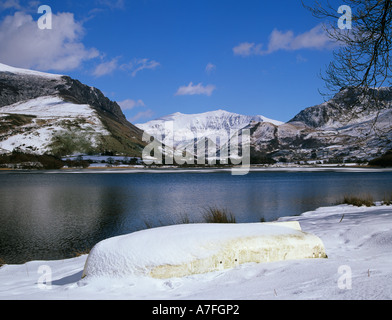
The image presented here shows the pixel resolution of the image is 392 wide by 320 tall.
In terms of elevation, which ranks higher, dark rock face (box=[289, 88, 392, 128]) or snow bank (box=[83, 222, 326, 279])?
dark rock face (box=[289, 88, 392, 128])

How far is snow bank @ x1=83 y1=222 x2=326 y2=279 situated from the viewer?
4445 mm

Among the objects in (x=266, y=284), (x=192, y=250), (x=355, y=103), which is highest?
(x=355, y=103)

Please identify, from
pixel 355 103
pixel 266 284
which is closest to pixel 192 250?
pixel 266 284

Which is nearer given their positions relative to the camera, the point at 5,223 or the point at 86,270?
the point at 86,270

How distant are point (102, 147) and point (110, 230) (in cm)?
16945

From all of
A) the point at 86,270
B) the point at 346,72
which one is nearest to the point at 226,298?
the point at 86,270

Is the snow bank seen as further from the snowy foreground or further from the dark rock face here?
the dark rock face

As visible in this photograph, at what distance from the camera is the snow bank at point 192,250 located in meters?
4.45

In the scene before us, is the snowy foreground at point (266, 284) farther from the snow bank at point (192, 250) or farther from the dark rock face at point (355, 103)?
the dark rock face at point (355, 103)

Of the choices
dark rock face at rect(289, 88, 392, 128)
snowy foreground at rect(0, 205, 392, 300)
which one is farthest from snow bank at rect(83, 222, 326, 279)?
dark rock face at rect(289, 88, 392, 128)

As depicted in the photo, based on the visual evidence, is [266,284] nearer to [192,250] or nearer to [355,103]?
[192,250]

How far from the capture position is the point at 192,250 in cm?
462
